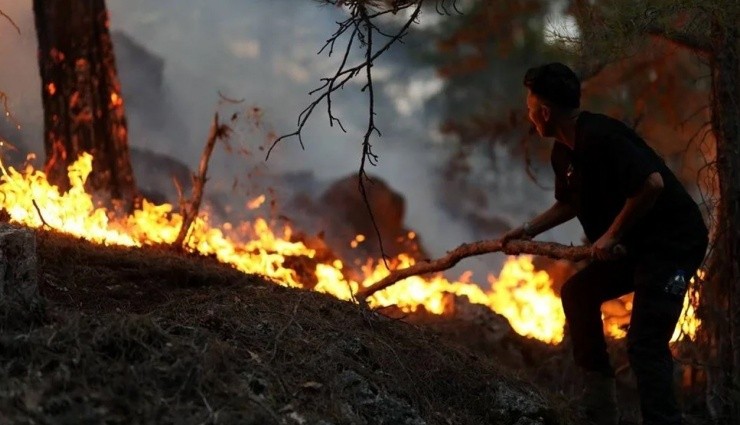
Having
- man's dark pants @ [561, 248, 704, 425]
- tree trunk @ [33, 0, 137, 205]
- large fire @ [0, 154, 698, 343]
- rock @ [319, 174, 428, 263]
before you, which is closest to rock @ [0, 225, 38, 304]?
large fire @ [0, 154, 698, 343]

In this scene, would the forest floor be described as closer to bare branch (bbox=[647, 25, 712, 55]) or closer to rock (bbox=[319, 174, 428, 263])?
bare branch (bbox=[647, 25, 712, 55])

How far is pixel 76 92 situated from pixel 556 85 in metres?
5.16

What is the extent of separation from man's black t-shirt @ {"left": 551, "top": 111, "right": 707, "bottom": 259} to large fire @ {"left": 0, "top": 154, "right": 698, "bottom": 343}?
2031 mm

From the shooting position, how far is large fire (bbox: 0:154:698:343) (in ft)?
23.1

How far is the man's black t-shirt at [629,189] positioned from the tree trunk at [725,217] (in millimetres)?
1948

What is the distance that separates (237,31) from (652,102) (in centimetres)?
698

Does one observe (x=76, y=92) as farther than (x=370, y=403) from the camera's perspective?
Yes

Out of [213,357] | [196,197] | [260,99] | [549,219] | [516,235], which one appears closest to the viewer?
[213,357]

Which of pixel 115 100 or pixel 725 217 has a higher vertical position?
pixel 115 100

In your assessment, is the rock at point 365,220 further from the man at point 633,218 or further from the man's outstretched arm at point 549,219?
the man at point 633,218

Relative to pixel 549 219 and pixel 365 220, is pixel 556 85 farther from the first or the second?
pixel 365 220

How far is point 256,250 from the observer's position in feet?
27.3

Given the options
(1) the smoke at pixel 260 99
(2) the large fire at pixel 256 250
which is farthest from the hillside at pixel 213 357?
(1) the smoke at pixel 260 99

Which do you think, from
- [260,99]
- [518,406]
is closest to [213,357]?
[518,406]
